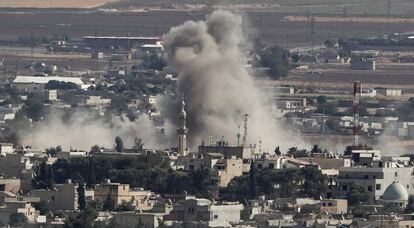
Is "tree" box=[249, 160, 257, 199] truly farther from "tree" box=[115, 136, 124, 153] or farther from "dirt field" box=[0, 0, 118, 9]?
"dirt field" box=[0, 0, 118, 9]

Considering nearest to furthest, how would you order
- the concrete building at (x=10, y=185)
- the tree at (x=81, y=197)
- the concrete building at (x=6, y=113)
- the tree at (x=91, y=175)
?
the tree at (x=81, y=197), the concrete building at (x=10, y=185), the tree at (x=91, y=175), the concrete building at (x=6, y=113)

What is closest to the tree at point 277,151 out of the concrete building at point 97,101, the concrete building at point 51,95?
the concrete building at point 97,101


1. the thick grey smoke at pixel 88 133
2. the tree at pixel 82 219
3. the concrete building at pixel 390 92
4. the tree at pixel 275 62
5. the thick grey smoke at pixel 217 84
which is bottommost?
the concrete building at pixel 390 92

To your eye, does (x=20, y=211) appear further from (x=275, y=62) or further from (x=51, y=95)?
(x=275, y=62)

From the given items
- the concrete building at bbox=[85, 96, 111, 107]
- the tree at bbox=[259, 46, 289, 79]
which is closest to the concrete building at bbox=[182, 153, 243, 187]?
the concrete building at bbox=[85, 96, 111, 107]

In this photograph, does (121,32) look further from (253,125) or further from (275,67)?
(253,125)

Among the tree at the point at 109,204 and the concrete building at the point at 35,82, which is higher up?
the tree at the point at 109,204

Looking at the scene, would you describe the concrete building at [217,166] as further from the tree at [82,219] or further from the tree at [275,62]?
the tree at [275,62]
